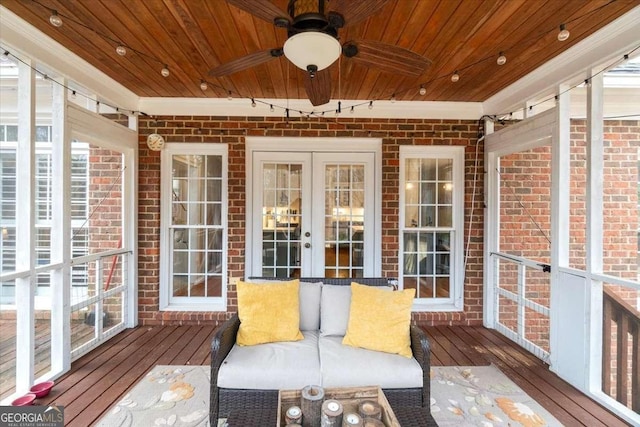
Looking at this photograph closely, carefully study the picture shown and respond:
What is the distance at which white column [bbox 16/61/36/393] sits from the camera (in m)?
2.36

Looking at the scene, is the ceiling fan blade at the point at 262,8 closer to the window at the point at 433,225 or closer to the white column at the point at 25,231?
the white column at the point at 25,231

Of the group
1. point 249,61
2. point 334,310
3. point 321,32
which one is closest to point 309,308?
point 334,310

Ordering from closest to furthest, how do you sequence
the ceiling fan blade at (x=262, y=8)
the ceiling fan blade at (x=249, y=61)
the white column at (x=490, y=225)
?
the ceiling fan blade at (x=262, y=8) < the ceiling fan blade at (x=249, y=61) < the white column at (x=490, y=225)

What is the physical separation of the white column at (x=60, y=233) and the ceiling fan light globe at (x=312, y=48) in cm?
238

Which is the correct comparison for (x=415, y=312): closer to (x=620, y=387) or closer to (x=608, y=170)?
(x=620, y=387)

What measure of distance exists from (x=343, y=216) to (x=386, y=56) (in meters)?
2.42

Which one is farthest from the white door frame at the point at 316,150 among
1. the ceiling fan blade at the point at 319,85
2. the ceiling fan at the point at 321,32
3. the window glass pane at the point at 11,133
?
the window glass pane at the point at 11,133

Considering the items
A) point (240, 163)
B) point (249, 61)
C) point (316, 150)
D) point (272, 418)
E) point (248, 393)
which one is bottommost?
point (248, 393)

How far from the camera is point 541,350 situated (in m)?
3.11

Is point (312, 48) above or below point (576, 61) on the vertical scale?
below

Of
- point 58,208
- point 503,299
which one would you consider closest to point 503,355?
point 503,299

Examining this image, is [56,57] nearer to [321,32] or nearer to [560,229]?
[321,32]

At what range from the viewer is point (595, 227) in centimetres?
249

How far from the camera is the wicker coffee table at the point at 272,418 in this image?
4.89 feet
